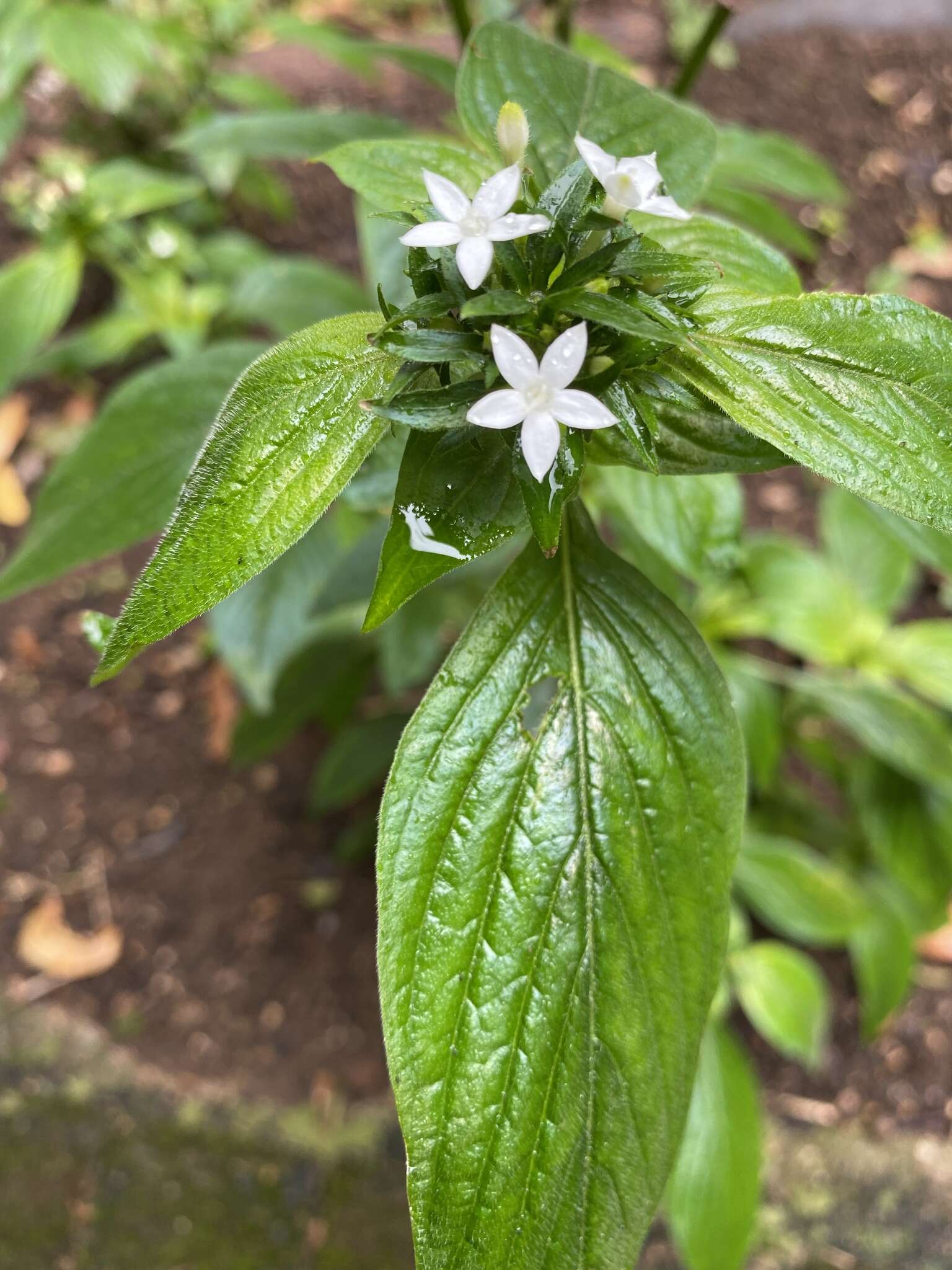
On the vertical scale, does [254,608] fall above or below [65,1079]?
above

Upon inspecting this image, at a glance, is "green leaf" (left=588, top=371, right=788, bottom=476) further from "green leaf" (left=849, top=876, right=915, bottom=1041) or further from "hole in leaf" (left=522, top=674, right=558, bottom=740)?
"green leaf" (left=849, top=876, right=915, bottom=1041)

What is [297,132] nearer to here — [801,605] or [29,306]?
[29,306]

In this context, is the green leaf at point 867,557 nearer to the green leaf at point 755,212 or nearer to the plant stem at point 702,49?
the green leaf at point 755,212

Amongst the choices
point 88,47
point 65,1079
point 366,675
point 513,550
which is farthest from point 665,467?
point 88,47

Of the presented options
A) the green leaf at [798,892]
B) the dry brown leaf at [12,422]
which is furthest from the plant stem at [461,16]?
the dry brown leaf at [12,422]

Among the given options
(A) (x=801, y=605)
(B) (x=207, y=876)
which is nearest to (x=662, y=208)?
(A) (x=801, y=605)

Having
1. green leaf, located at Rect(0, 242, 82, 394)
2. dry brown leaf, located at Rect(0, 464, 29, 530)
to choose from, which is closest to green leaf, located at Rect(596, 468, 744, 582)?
green leaf, located at Rect(0, 242, 82, 394)

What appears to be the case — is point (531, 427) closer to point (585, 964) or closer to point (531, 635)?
point (531, 635)
